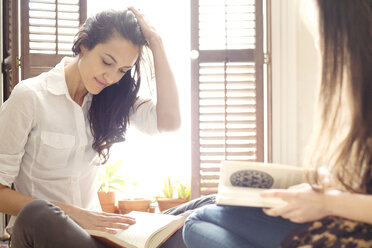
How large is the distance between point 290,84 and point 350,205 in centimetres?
219

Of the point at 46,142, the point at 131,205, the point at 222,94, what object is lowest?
the point at 131,205

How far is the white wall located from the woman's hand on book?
5.31 feet

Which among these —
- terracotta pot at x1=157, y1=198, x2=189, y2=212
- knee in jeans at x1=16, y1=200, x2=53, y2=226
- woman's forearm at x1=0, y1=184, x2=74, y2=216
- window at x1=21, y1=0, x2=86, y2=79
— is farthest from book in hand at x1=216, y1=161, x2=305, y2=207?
terracotta pot at x1=157, y1=198, x2=189, y2=212

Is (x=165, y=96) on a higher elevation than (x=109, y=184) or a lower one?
higher

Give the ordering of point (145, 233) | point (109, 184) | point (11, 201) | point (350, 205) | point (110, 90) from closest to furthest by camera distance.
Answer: point (350, 205), point (145, 233), point (11, 201), point (110, 90), point (109, 184)

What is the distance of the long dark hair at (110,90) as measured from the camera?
67.9 inches

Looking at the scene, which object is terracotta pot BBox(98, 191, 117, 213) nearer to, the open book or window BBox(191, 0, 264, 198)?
window BBox(191, 0, 264, 198)

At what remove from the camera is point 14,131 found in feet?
5.24

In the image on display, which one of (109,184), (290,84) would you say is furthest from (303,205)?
(109,184)

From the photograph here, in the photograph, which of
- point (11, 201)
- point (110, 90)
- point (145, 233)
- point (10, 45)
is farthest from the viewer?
point (10, 45)

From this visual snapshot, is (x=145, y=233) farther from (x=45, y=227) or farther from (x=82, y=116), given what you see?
(x=82, y=116)

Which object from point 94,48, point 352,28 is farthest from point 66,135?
point 352,28

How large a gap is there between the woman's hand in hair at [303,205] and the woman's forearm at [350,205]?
1 cm

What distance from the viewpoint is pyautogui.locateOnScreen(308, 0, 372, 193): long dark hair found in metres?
0.86
